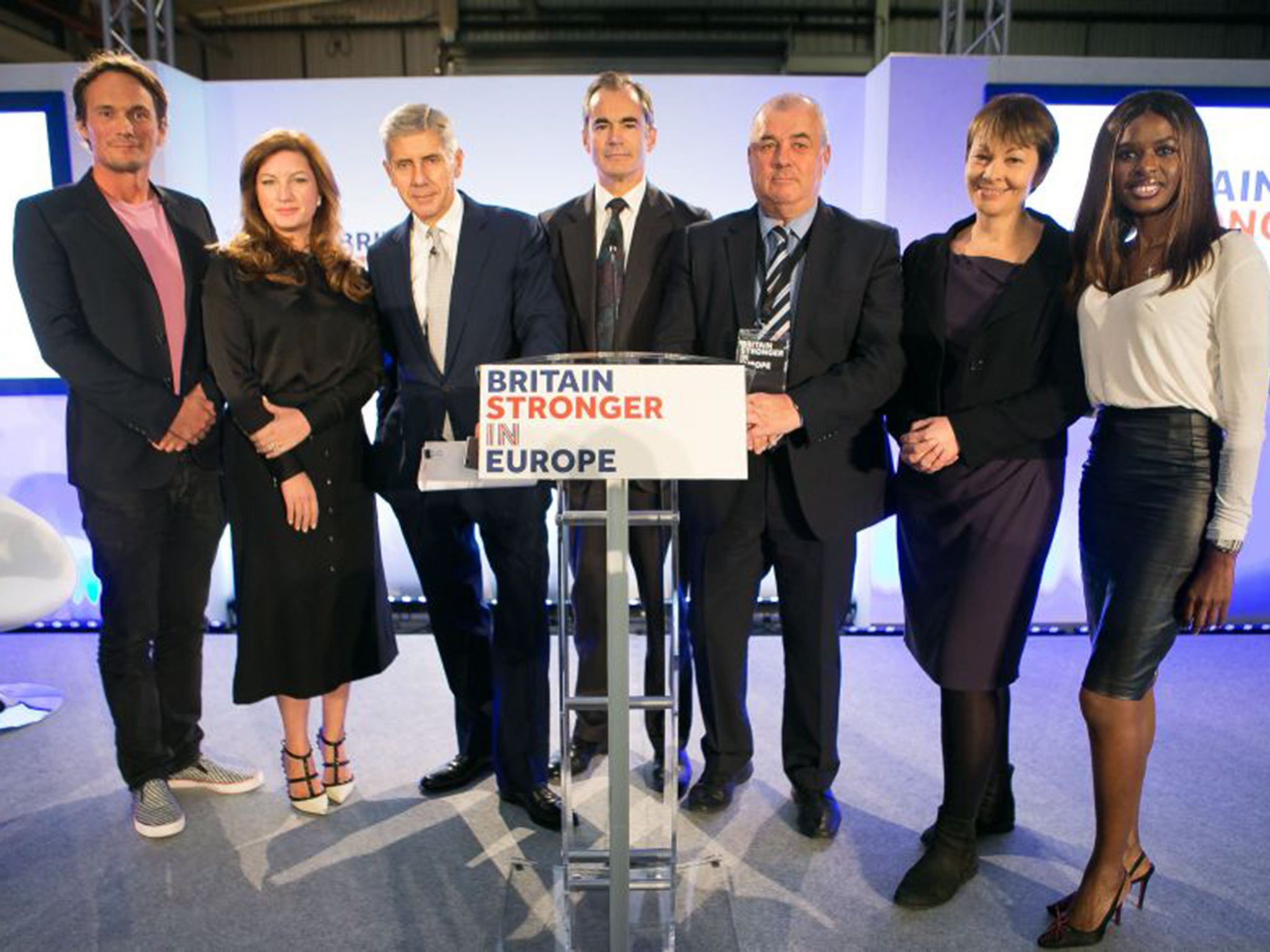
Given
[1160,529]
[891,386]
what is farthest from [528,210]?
[1160,529]

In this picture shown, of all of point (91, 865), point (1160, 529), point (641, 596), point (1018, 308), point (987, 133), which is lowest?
point (91, 865)

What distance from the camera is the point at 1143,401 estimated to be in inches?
79.0

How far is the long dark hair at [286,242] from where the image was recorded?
248cm

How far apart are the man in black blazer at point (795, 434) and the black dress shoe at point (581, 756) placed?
387 mm

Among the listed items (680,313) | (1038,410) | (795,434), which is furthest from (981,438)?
(680,313)

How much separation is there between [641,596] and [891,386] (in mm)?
1034

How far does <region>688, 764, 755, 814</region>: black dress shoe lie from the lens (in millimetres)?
2785

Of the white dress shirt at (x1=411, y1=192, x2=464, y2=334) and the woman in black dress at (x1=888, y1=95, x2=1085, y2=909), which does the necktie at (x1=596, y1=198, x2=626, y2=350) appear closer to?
the white dress shirt at (x1=411, y1=192, x2=464, y2=334)

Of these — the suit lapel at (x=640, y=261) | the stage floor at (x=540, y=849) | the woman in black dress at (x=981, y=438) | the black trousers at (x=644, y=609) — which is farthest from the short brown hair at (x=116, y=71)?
the woman in black dress at (x=981, y=438)

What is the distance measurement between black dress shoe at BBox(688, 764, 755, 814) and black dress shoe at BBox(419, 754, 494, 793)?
60 cm

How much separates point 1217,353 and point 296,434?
81.3 inches

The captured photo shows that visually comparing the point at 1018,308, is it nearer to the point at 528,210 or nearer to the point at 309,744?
the point at 309,744

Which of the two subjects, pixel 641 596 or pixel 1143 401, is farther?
pixel 641 596

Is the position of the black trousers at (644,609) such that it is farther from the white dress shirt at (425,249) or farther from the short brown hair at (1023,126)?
the short brown hair at (1023,126)
